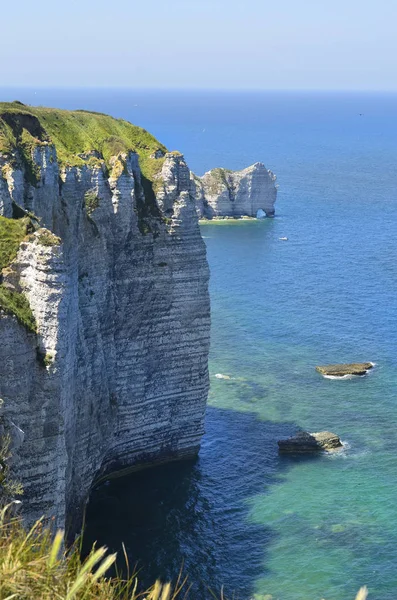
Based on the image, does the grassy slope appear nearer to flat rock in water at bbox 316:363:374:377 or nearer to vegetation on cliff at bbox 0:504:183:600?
flat rock in water at bbox 316:363:374:377

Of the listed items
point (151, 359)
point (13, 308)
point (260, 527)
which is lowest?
point (260, 527)

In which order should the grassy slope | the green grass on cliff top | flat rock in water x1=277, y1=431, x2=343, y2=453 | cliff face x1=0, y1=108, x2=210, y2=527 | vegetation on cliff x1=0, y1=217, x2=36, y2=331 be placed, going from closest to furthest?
1. vegetation on cliff x1=0, y1=217, x2=36, y2=331
2. cliff face x1=0, y1=108, x2=210, y2=527
3. the grassy slope
4. the green grass on cliff top
5. flat rock in water x1=277, y1=431, x2=343, y2=453

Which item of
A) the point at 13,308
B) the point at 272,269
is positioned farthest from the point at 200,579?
the point at 272,269

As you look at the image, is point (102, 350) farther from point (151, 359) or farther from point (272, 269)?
point (272, 269)

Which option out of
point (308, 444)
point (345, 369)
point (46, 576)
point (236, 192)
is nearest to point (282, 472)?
point (308, 444)

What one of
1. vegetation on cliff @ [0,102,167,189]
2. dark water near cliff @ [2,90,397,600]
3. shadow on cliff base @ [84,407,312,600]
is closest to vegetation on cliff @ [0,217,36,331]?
vegetation on cliff @ [0,102,167,189]

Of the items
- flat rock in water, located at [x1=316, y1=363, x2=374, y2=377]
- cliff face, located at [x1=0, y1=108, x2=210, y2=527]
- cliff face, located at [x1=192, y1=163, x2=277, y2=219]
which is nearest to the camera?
cliff face, located at [x1=0, y1=108, x2=210, y2=527]

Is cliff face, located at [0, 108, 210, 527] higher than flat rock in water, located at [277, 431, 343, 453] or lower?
higher

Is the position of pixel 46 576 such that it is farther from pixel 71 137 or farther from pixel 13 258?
pixel 71 137
